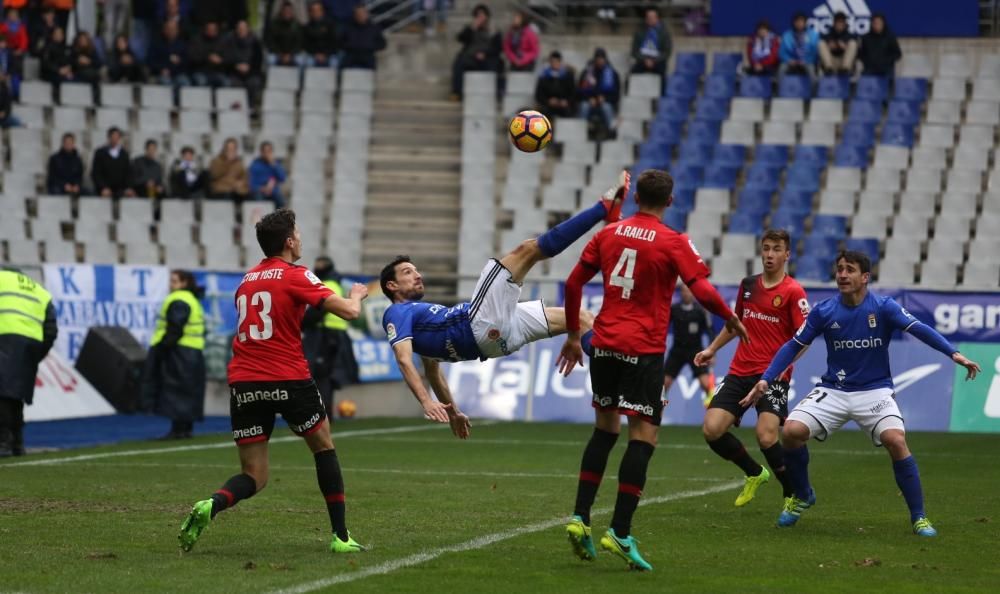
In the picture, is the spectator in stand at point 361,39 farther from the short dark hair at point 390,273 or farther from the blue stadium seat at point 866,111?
the short dark hair at point 390,273

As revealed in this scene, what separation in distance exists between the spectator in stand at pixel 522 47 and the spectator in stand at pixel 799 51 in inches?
176

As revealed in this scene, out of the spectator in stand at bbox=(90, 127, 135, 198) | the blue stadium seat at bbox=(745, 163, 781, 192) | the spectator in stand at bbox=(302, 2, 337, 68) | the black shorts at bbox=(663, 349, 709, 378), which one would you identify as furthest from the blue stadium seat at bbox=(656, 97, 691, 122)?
the spectator in stand at bbox=(90, 127, 135, 198)

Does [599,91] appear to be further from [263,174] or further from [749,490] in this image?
[749,490]

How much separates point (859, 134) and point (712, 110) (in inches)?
103

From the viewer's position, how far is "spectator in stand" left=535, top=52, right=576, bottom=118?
93.2 ft

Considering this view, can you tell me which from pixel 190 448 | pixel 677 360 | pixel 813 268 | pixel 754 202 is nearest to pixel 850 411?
pixel 190 448

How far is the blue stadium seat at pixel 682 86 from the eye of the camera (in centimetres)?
2897

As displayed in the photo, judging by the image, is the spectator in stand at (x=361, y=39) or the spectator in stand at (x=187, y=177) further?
the spectator in stand at (x=361, y=39)

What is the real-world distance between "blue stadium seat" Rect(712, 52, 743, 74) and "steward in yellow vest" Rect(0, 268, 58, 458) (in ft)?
49.6

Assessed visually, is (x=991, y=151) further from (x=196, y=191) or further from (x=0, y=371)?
(x=0, y=371)

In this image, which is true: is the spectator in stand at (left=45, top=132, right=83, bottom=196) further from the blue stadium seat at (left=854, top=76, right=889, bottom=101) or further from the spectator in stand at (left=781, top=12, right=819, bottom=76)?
the blue stadium seat at (left=854, top=76, right=889, bottom=101)

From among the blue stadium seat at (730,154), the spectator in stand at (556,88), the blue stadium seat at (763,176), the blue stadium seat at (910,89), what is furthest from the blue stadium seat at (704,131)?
the blue stadium seat at (910,89)

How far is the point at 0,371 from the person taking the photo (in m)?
17.0

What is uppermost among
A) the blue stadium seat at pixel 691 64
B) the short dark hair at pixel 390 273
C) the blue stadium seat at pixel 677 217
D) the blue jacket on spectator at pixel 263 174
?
the blue stadium seat at pixel 691 64
